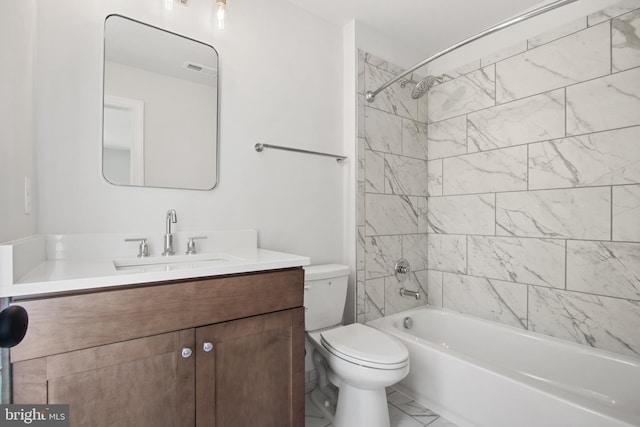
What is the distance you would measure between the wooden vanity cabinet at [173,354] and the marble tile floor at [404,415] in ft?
1.66

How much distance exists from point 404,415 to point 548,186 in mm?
1623

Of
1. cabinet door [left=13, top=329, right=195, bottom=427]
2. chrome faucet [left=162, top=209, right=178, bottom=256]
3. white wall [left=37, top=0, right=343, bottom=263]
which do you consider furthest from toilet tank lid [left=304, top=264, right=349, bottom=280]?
cabinet door [left=13, top=329, right=195, bottom=427]

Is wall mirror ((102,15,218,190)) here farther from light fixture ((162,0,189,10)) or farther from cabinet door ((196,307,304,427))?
cabinet door ((196,307,304,427))

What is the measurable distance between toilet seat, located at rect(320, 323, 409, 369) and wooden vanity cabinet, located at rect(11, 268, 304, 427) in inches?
11.4

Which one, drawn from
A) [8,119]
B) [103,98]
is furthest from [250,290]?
[103,98]

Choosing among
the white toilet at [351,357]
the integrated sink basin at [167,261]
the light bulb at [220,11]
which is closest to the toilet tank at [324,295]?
the white toilet at [351,357]

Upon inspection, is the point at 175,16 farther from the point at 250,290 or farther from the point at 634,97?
the point at 634,97

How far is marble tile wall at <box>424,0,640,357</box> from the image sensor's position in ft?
5.84

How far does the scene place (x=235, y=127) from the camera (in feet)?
6.06

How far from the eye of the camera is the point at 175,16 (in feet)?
5.44

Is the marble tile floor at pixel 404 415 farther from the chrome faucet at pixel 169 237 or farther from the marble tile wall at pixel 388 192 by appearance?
the chrome faucet at pixel 169 237

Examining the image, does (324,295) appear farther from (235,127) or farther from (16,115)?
(16,115)

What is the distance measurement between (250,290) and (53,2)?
145 cm

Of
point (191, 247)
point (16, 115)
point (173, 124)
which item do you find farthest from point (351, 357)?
point (16, 115)
